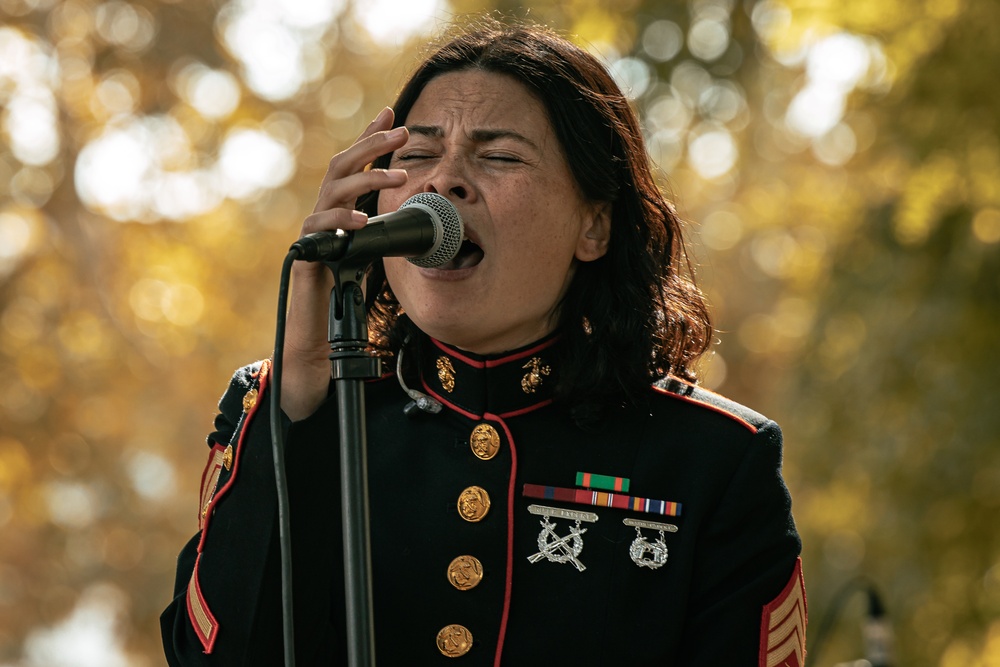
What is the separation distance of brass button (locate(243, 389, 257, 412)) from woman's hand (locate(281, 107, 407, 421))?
4.7 inches

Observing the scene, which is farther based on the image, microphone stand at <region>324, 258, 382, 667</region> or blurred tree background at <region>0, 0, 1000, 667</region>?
blurred tree background at <region>0, 0, 1000, 667</region>

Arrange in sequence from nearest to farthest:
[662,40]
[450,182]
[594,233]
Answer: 1. [450,182]
2. [594,233]
3. [662,40]

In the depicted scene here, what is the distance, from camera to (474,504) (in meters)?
2.60

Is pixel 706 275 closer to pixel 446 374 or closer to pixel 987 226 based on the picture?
pixel 987 226

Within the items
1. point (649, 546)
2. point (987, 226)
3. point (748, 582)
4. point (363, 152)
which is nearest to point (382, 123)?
point (363, 152)

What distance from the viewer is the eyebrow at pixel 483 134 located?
267cm

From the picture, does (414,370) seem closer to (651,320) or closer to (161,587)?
(651,320)

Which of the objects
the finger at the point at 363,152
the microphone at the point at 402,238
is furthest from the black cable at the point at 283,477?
the finger at the point at 363,152

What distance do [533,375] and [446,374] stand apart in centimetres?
17

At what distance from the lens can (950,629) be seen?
623 centimetres

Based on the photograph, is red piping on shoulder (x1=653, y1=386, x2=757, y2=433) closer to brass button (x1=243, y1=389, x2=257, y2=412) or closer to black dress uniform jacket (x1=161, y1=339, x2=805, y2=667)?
black dress uniform jacket (x1=161, y1=339, x2=805, y2=667)

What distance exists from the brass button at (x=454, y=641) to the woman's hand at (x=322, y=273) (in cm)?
49

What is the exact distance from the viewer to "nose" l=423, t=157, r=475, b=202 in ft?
8.32

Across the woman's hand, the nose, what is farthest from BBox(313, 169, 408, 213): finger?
the nose
